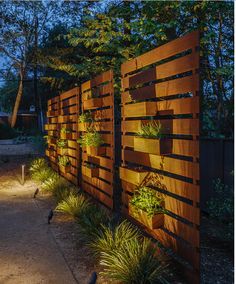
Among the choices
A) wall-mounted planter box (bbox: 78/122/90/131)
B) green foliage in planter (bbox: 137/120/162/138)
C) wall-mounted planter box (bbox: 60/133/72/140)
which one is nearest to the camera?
green foliage in planter (bbox: 137/120/162/138)

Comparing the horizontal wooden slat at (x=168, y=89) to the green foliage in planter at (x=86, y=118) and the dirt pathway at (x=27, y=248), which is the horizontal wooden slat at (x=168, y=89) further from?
the dirt pathway at (x=27, y=248)

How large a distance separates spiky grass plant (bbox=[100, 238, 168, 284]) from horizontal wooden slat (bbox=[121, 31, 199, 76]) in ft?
6.82

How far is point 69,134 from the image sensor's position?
25.2 ft

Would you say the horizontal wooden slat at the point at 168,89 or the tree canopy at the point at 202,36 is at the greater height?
the tree canopy at the point at 202,36

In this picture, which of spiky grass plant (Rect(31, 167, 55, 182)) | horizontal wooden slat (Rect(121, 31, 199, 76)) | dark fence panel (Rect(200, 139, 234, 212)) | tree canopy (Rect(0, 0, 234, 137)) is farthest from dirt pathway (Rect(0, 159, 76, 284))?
tree canopy (Rect(0, 0, 234, 137))

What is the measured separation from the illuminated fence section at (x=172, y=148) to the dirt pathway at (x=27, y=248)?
1.14 meters

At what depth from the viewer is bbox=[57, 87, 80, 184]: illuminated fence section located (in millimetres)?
7398

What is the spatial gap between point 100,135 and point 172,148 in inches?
→ 97.4

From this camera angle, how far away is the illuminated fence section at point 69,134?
7.40 m

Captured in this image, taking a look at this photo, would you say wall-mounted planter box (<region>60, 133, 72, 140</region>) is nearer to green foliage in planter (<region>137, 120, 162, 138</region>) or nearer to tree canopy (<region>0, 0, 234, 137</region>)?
tree canopy (<region>0, 0, 234, 137</region>)

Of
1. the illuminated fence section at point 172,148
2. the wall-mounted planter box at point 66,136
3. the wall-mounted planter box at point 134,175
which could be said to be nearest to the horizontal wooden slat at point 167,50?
the illuminated fence section at point 172,148

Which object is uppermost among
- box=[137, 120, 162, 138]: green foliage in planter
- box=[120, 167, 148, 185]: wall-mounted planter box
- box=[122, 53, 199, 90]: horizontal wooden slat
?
box=[122, 53, 199, 90]: horizontal wooden slat

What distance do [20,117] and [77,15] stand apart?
18.7m

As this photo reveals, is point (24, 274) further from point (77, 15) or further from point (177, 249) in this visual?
point (77, 15)
